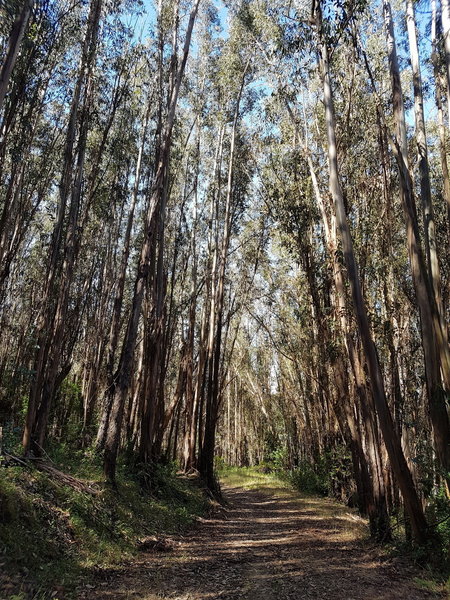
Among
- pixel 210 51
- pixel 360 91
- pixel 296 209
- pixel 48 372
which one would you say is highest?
pixel 210 51

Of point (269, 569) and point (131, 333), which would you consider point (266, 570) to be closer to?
point (269, 569)

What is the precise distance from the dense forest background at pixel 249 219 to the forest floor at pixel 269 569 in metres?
0.73

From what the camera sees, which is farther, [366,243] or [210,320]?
[210,320]

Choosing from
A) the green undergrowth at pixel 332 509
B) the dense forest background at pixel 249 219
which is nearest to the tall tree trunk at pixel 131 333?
the dense forest background at pixel 249 219

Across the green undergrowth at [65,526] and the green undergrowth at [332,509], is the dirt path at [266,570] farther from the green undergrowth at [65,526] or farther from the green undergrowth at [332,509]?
the green undergrowth at [65,526]

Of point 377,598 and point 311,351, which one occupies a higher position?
point 311,351

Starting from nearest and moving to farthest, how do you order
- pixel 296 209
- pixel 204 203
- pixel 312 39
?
1. pixel 312 39
2. pixel 296 209
3. pixel 204 203

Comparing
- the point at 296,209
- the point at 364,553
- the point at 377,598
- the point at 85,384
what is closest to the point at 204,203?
the point at 296,209

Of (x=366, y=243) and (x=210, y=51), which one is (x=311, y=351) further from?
(x=210, y=51)

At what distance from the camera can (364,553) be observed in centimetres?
620

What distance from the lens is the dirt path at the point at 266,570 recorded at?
4387mm

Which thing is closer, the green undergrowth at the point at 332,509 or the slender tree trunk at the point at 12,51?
the slender tree trunk at the point at 12,51

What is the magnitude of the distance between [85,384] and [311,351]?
8.35 meters

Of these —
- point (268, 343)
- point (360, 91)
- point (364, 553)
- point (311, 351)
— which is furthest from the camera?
point (268, 343)
